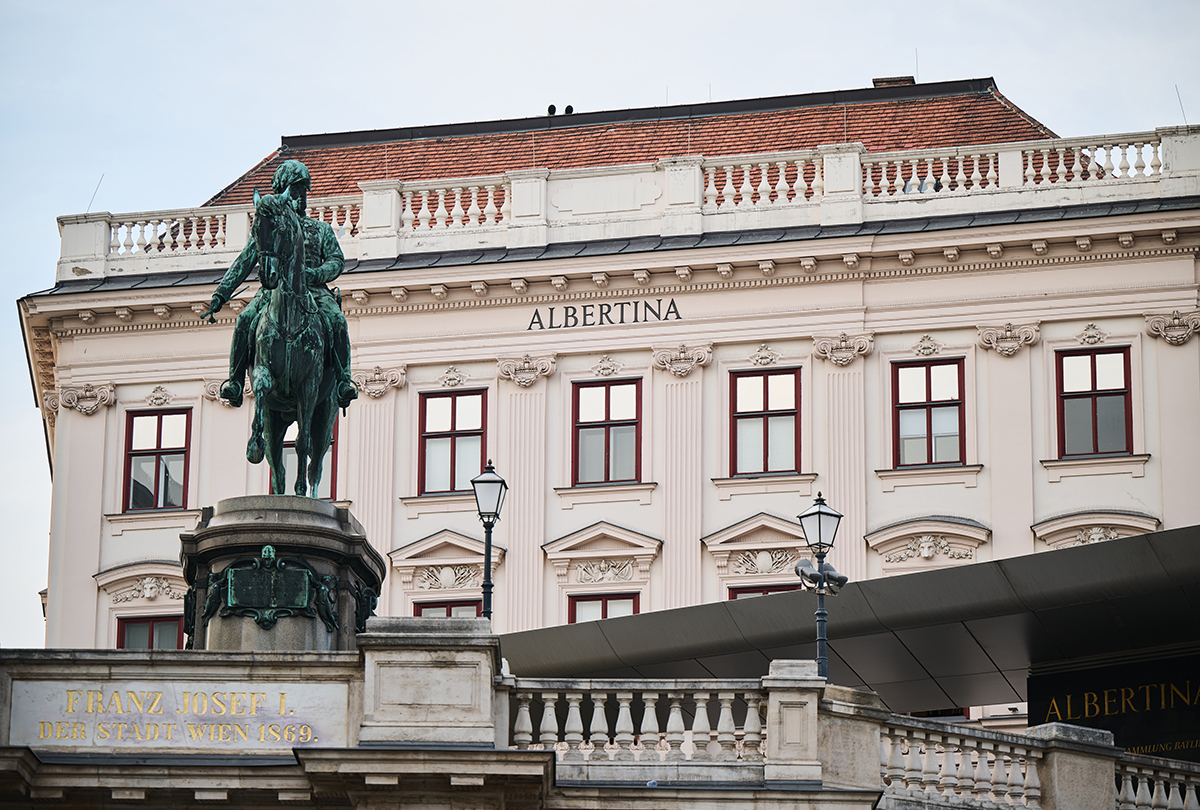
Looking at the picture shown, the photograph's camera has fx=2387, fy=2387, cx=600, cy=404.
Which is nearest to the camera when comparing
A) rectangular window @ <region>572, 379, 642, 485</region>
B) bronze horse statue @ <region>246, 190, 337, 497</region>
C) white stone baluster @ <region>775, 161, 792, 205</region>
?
bronze horse statue @ <region>246, 190, 337, 497</region>

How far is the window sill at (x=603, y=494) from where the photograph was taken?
123 ft

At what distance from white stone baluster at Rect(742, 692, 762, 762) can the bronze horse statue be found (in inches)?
179

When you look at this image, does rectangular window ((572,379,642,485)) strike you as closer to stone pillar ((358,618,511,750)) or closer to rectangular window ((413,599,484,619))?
rectangular window ((413,599,484,619))

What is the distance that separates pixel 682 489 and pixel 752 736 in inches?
727

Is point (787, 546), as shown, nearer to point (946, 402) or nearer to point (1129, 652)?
point (946, 402)

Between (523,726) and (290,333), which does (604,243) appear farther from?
(523,726)

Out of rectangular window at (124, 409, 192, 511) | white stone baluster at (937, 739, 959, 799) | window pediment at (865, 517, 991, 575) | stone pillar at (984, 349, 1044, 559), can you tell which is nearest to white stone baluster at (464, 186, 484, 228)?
rectangular window at (124, 409, 192, 511)

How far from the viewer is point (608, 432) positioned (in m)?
38.2

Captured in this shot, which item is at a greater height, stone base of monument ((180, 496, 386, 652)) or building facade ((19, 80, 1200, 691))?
building facade ((19, 80, 1200, 691))

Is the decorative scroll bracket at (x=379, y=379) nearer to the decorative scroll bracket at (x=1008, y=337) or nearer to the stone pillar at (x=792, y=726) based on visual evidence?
the decorative scroll bracket at (x=1008, y=337)

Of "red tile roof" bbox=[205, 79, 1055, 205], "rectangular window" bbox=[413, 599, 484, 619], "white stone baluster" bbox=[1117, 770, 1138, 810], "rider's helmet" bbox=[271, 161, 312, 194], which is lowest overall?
"white stone baluster" bbox=[1117, 770, 1138, 810]

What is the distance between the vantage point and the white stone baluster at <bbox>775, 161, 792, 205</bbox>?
38781 mm

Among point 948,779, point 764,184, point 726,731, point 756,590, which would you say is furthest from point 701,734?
point 764,184

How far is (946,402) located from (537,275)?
6.89 metres
